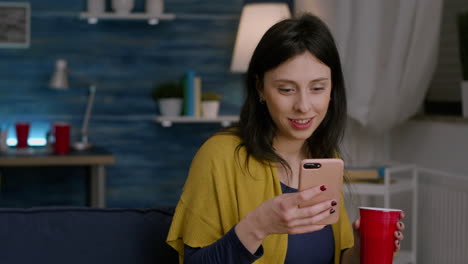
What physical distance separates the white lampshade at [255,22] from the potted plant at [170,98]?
0.45m

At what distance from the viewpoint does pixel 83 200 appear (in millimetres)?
4133

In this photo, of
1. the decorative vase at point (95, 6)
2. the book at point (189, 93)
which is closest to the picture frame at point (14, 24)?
the decorative vase at point (95, 6)

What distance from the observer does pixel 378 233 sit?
1211 millimetres

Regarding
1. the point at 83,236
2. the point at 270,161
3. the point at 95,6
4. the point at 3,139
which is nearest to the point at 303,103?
the point at 270,161

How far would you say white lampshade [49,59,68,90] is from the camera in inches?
152

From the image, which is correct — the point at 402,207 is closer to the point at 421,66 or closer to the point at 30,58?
the point at 421,66

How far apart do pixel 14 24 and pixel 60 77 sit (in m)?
0.46

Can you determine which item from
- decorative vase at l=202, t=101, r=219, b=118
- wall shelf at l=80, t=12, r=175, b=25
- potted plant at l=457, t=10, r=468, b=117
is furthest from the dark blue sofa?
wall shelf at l=80, t=12, r=175, b=25

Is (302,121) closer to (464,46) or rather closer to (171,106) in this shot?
(464,46)

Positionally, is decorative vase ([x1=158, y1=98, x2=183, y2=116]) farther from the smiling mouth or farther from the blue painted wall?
the smiling mouth

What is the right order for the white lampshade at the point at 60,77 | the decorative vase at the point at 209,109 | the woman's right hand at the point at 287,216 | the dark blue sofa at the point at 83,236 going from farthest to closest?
the decorative vase at the point at 209,109 < the white lampshade at the point at 60,77 < the dark blue sofa at the point at 83,236 < the woman's right hand at the point at 287,216

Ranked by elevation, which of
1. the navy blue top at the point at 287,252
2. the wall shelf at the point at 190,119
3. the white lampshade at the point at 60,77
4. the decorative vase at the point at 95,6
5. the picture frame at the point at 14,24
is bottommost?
the navy blue top at the point at 287,252

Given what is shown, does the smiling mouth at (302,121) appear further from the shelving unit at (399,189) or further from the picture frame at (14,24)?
the picture frame at (14,24)

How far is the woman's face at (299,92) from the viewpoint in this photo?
1.40 metres
